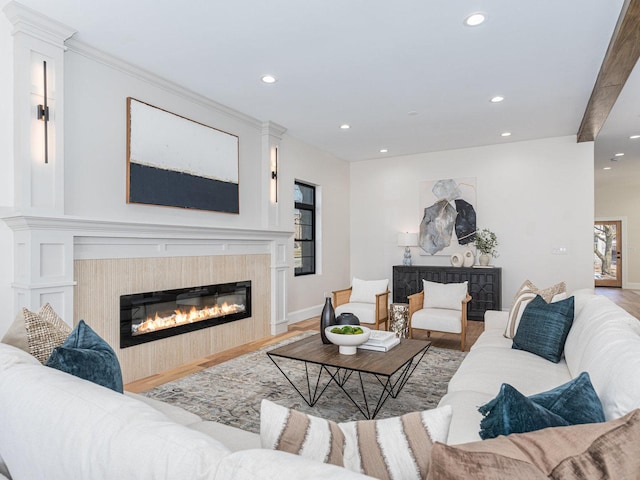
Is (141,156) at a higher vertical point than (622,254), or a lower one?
higher

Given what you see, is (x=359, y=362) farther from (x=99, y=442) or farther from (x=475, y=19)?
(x=475, y=19)

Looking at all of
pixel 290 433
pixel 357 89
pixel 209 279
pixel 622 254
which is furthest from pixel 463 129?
pixel 622 254

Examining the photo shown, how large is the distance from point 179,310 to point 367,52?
2.93 meters

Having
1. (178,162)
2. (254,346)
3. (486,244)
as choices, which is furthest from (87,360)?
(486,244)

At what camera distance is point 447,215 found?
655cm

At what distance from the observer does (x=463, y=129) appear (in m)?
5.41

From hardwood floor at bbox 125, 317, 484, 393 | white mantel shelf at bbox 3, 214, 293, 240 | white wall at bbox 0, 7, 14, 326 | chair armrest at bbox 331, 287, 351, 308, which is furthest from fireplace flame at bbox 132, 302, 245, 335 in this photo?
chair armrest at bbox 331, 287, 351, 308

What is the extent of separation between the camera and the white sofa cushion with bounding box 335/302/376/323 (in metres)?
4.72

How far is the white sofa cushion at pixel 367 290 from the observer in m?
5.03

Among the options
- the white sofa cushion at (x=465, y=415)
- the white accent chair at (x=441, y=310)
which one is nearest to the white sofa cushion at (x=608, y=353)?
the white sofa cushion at (x=465, y=415)

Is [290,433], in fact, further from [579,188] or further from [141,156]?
[579,188]

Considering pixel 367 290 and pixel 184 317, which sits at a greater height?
pixel 367 290

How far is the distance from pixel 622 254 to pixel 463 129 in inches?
306

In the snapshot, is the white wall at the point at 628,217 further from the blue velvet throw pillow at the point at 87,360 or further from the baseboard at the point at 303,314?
the blue velvet throw pillow at the point at 87,360
